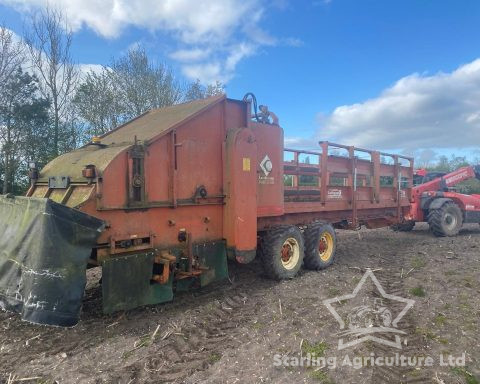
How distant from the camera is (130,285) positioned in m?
4.43

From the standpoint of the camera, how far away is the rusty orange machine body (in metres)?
4.45

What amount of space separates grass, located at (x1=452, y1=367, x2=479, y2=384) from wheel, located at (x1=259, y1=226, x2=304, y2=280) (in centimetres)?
303

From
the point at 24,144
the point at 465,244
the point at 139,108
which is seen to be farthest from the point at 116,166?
the point at 139,108

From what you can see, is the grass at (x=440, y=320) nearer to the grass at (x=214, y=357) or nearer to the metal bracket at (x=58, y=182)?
the grass at (x=214, y=357)

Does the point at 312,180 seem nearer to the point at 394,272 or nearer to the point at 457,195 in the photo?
the point at 394,272

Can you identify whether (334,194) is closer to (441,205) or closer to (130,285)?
(130,285)

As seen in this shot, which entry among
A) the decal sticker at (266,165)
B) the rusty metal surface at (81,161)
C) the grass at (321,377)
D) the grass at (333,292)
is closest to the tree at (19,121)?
the rusty metal surface at (81,161)

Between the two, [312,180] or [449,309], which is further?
Answer: [312,180]

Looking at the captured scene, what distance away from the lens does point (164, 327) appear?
4.34 m

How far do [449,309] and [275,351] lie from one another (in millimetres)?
2474

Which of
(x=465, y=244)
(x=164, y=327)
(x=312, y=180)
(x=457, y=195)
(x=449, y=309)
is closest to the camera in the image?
(x=164, y=327)

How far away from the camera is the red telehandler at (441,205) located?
36.0 feet

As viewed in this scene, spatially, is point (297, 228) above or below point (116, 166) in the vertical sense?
below

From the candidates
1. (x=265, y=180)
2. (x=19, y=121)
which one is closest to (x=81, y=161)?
(x=265, y=180)
